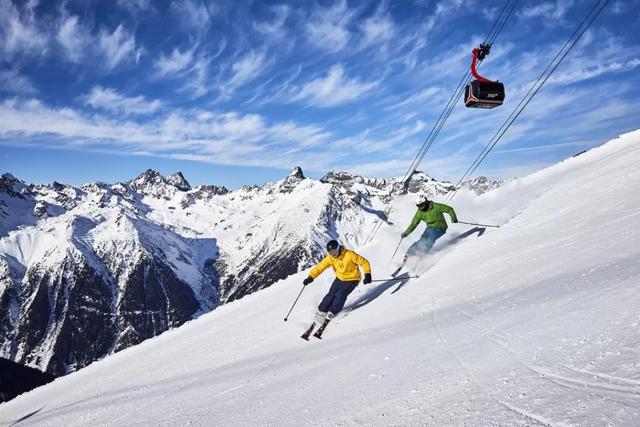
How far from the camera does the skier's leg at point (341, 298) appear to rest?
39.2 ft

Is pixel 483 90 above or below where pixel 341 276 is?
above

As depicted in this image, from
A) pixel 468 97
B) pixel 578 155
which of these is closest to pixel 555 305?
pixel 468 97

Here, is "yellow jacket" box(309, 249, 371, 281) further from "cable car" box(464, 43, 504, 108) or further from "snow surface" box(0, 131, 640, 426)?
"cable car" box(464, 43, 504, 108)

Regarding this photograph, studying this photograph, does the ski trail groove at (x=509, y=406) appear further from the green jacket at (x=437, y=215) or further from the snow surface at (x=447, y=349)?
the green jacket at (x=437, y=215)

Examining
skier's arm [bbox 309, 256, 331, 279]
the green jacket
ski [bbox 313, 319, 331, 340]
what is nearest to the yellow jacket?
skier's arm [bbox 309, 256, 331, 279]

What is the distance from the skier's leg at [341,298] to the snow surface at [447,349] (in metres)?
0.46

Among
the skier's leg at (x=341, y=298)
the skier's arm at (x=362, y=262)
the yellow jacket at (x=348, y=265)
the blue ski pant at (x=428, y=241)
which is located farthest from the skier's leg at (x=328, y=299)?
the blue ski pant at (x=428, y=241)

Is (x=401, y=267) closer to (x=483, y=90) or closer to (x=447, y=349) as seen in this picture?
(x=483, y=90)

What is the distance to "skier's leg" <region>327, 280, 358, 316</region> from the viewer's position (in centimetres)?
1196

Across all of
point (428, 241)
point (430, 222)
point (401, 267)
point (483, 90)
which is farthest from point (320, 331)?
point (483, 90)

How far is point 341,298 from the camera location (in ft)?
39.8

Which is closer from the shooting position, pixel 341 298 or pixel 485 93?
pixel 341 298

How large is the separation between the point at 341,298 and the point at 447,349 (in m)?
5.54

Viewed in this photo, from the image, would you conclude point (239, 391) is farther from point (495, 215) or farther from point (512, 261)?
point (495, 215)
